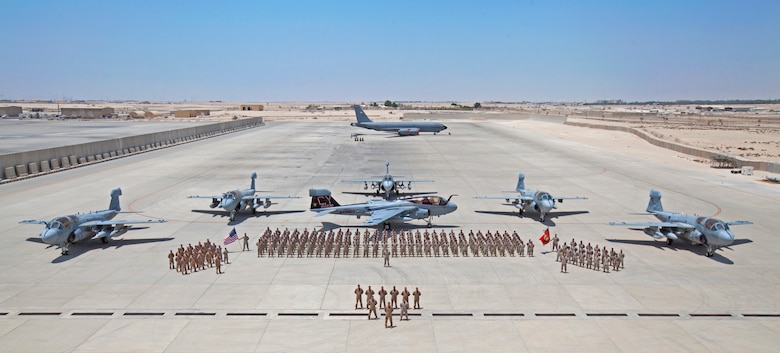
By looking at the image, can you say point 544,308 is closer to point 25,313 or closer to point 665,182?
point 25,313

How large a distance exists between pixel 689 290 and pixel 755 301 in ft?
7.68

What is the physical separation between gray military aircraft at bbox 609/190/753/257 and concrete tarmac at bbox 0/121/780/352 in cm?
72

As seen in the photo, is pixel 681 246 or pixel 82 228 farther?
pixel 681 246

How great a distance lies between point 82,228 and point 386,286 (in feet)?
56.6

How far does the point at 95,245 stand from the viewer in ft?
95.4

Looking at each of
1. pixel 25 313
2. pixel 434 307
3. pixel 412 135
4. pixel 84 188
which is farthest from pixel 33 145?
pixel 434 307

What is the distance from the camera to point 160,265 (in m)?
25.7

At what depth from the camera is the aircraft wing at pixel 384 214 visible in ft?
99.3

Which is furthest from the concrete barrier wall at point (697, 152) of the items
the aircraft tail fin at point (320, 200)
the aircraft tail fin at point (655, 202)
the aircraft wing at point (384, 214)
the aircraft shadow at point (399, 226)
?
the aircraft tail fin at point (320, 200)

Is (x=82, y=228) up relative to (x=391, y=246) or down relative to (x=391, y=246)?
up

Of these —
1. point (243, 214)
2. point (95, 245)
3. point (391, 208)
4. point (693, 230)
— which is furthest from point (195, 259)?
point (693, 230)

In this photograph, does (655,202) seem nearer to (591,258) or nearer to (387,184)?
(591,258)

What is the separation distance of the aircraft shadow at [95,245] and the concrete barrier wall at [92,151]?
2751 centimetres

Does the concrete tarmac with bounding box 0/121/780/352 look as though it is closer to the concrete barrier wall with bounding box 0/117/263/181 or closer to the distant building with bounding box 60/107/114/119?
the concrete barrier wall with bounding box 0/117/263/181
